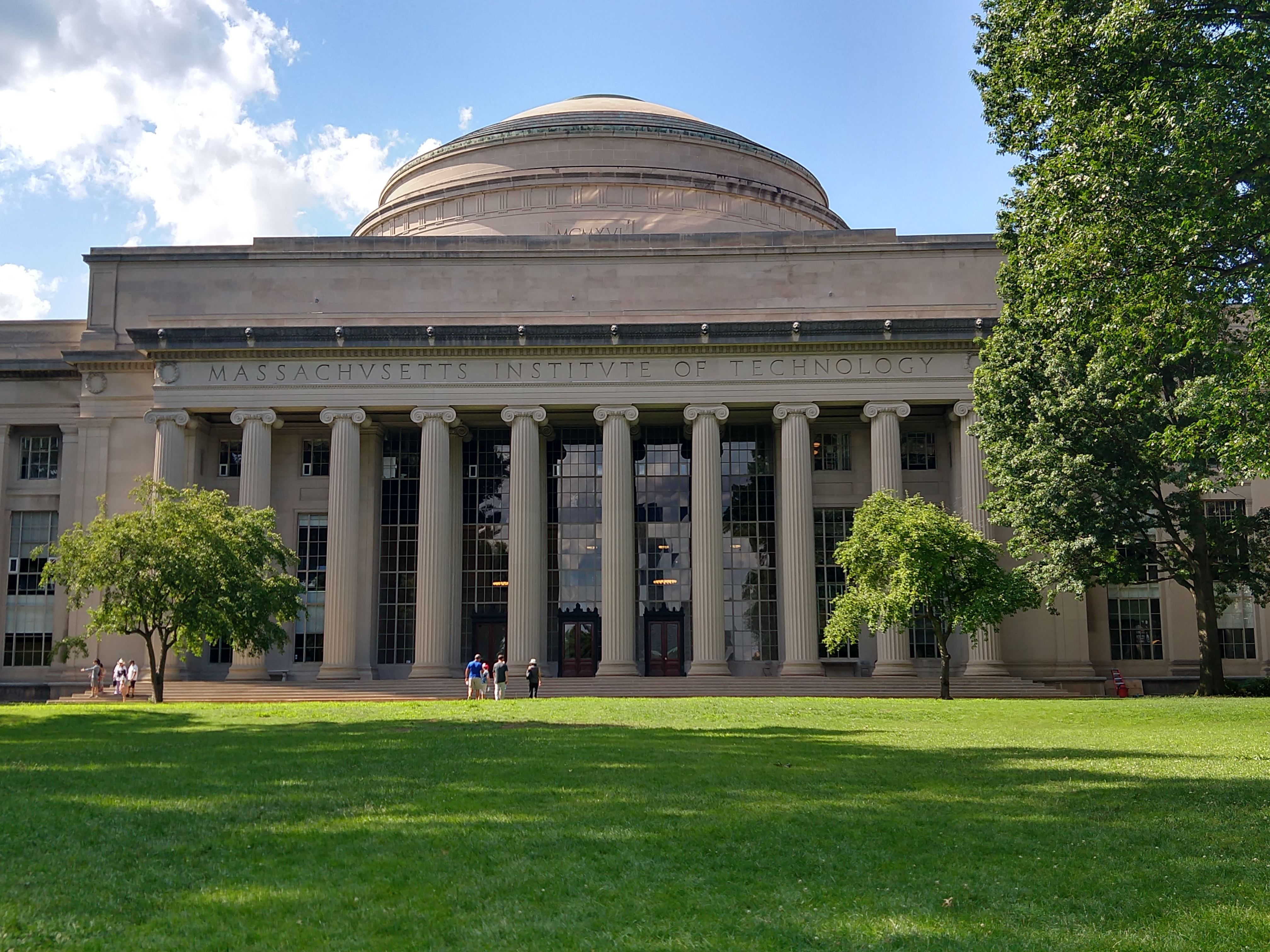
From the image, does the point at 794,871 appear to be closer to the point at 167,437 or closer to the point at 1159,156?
the point at 1159,156

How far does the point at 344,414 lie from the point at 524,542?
9.51m

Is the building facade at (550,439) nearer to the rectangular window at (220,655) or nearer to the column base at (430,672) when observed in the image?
the rectangular window at (220,655)

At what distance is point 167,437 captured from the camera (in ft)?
164

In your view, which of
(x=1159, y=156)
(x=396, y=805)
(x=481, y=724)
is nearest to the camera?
(x=396, y=805)

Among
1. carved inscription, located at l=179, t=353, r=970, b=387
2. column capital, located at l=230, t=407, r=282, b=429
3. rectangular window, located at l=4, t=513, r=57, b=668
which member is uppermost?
carved inscription, located at l=179, t=353, r=970, b=387

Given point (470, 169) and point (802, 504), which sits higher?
point (470, 169)

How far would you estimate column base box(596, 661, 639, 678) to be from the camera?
157ft

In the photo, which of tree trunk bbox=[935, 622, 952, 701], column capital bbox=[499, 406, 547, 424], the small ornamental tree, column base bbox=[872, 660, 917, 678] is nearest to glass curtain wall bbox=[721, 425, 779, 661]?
column base bbox=[872, 660, 917, 678]

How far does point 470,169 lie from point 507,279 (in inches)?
603

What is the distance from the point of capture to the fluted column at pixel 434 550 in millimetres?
48844

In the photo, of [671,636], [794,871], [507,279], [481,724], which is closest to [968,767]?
[794,871]

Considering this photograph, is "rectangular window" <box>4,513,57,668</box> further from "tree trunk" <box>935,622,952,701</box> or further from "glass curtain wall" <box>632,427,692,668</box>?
"tree trunk" <box>935,622,952,701</box>

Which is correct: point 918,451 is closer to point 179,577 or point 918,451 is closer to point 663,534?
point 663,534

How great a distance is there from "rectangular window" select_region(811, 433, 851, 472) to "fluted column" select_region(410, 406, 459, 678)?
16.2 meters
